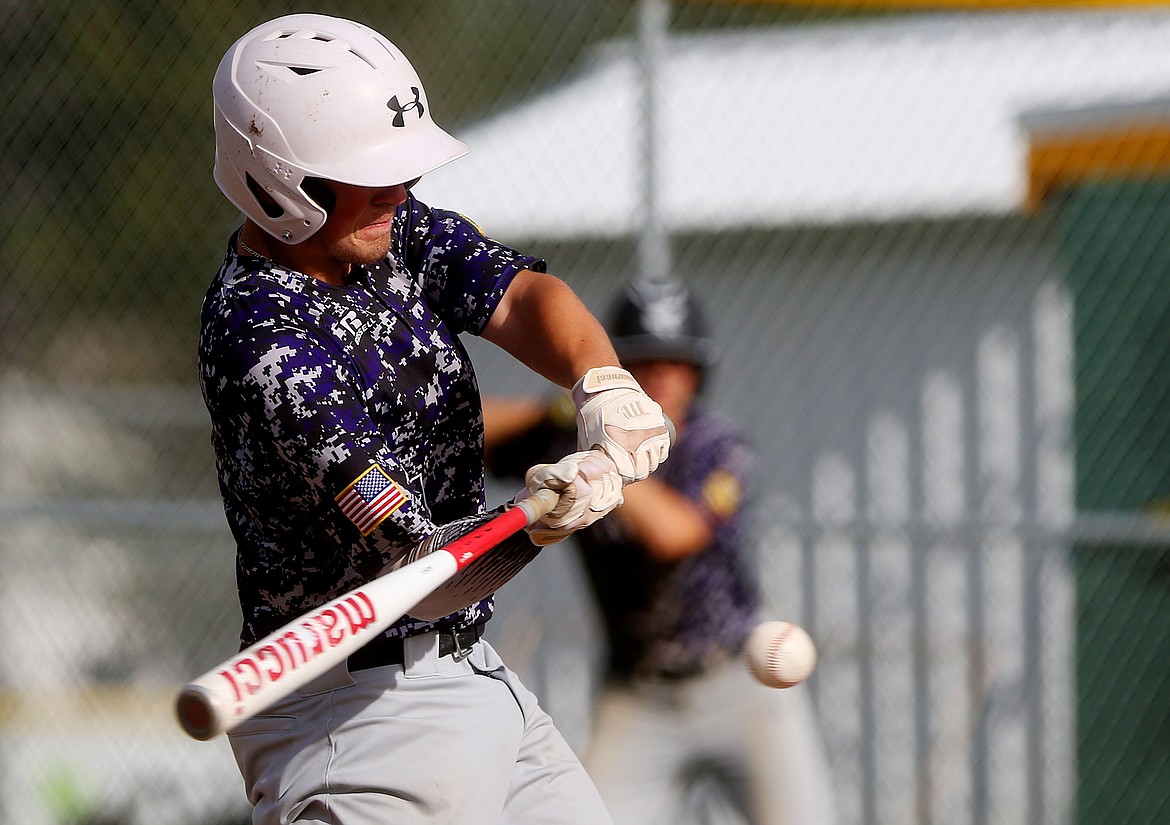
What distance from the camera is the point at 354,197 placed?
7.84 ft

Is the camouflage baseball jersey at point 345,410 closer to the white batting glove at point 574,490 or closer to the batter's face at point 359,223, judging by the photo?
the batter's face at point 359,223

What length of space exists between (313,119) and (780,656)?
1.63 metres

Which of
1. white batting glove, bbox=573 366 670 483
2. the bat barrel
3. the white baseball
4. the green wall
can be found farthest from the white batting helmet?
the green wall

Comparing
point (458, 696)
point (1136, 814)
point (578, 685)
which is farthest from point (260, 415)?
point (1136, 814)

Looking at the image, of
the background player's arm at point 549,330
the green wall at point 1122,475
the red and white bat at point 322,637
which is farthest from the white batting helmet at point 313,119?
the green wall at point 1122,475

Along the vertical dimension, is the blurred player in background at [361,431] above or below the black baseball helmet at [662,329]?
below

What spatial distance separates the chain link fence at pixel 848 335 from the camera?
539 centimetres

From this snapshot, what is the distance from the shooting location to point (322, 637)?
1963 millimetres

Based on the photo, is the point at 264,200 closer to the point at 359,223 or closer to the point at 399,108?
the point at 359,223

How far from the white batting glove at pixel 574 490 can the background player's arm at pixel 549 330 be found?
0.25 metres

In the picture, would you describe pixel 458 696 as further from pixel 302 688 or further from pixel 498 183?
pixel 498 183

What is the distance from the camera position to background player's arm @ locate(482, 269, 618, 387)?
8.13 ft

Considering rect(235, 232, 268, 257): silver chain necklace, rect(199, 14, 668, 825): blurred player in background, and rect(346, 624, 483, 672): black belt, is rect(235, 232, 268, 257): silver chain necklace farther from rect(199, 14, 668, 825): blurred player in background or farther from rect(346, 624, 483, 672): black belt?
rect(346, 624, 483, 672): black belt

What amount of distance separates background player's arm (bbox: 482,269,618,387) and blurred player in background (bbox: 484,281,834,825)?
1494 millimetres
